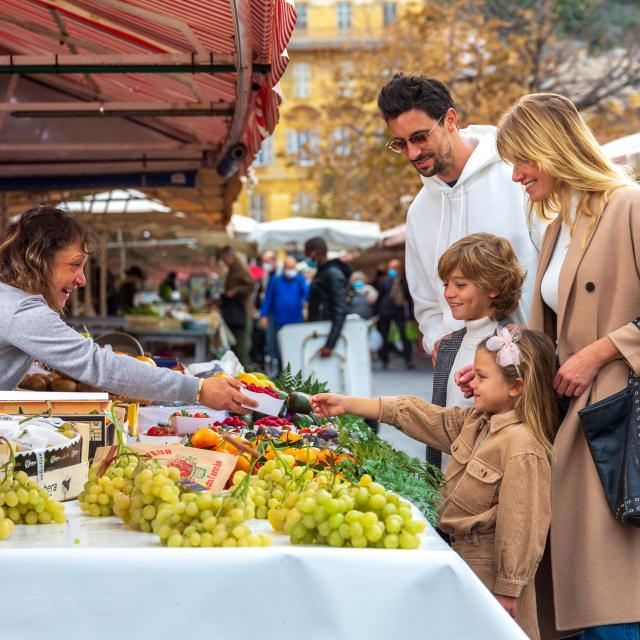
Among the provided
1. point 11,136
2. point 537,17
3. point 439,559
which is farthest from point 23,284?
point 537,17

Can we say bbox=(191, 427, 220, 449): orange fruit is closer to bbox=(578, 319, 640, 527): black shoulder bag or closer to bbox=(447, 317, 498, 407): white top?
bbox=(447, 317, 498, 407): white top

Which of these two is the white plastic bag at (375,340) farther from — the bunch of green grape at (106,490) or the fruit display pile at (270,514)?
the fruit display pile at (270,514)

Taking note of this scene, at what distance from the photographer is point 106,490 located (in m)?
2.47

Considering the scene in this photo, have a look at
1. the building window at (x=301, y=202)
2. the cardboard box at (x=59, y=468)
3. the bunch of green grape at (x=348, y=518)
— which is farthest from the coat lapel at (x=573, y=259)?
the building window at (x=301, y=202)

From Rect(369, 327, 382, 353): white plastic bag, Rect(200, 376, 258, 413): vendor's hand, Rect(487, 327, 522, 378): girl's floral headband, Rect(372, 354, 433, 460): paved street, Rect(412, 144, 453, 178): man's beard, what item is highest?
Rect(412, 144, 453, 178): man's beard

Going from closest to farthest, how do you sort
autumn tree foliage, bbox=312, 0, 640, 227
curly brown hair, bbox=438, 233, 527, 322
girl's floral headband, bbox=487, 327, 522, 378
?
1. girl's floral headband, bbox=487, 327, 522, 378
2. curly brown hair, bbox=438, 233, 527, 322
3. autumn tree foliage, bbox=312, 0, 640, 227

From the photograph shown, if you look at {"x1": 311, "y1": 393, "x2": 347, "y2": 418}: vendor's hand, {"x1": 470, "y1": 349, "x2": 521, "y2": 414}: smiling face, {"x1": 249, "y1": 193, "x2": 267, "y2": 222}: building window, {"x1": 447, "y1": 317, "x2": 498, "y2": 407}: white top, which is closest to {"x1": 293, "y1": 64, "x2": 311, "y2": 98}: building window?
{"x1": 249, "y1": 193, "x2": 267, "y2": 222}: building window

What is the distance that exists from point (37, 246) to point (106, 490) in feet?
3.69

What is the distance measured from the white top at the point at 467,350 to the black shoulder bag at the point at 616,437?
0.69 metres

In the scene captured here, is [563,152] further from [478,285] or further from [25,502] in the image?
[25,502]

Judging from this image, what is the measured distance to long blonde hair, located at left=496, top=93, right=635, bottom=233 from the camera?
3.18 metres

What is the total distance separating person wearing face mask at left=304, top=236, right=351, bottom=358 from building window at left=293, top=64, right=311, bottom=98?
163ft

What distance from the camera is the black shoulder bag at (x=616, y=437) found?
117 inches

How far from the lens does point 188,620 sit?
6.87ft
